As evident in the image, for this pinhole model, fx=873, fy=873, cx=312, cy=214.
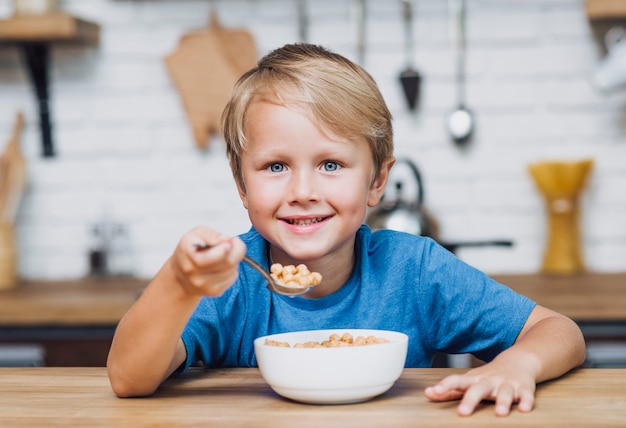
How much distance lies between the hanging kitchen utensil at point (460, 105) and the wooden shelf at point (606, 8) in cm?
40

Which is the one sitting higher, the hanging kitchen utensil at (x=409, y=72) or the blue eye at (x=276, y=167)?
the hanging kitchen utensil at (x=409, y=72)

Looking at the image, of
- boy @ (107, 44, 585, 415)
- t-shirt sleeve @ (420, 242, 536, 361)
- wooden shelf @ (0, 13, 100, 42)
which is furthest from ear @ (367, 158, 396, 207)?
wooden shelf @ (0, 13, 100, 42)

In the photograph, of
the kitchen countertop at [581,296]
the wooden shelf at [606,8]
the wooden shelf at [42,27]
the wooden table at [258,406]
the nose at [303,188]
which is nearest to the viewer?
the wooden table at [258,406]

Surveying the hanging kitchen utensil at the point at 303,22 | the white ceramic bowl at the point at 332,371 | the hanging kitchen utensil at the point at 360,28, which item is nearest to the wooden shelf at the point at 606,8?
the hanging kitchen utensil at the point at 360,28

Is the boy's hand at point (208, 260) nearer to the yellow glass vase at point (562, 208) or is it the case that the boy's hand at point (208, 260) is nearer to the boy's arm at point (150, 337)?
the boy's arm at point (150, 337)

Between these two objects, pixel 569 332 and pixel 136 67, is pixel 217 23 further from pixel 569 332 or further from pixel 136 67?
pixel 569 332

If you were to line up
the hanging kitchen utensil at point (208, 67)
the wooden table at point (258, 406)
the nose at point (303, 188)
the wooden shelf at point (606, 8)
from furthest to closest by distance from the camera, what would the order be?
the hanging kitchen utensil at point (208, 67), the wooden shelf at point (606, 8), the nose at point (303, 188), the wooden table at point (258, 406)

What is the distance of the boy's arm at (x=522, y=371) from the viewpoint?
982 millimetres

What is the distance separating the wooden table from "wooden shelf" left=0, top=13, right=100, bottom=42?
183 centimetres

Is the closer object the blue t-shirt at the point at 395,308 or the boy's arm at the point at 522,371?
the boy's arm at the point at 522,371

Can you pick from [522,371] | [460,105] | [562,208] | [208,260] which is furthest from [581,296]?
[208,260]

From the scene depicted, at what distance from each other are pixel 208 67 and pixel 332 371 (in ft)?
6.78

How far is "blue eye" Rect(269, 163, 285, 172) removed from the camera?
4.38ft

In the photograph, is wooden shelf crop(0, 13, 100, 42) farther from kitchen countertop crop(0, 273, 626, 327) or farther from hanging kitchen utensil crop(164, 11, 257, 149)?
kitchen countertop crop(0, 273, 626, 327)
